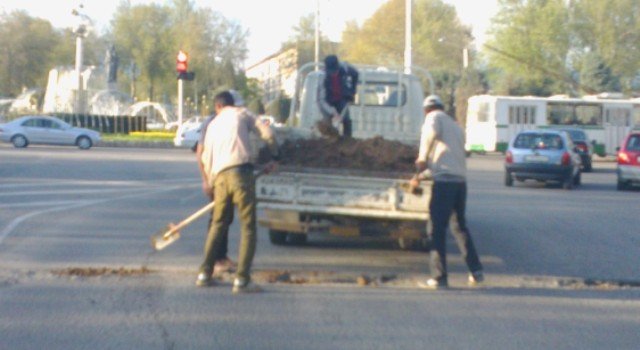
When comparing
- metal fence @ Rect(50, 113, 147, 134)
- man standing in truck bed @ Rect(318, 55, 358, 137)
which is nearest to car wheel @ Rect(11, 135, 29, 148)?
metal fence @ Rect(50, 113, 147, 134)

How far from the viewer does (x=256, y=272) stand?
10062 mm

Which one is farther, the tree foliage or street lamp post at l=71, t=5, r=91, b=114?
the tree foliage

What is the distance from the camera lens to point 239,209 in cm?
879

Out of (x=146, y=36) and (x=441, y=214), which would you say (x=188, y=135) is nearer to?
(x=441, y=214)

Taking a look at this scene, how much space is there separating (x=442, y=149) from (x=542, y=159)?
1571 cm

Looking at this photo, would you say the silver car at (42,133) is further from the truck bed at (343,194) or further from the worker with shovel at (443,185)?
the worker with shovel at (443,185)

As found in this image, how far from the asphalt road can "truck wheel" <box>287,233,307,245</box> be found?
14 centimetres

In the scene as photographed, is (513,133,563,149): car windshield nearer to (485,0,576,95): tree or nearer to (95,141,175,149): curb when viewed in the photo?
(95,141,175,149): curb

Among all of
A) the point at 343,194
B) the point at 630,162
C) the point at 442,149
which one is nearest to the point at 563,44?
the point at 630,162

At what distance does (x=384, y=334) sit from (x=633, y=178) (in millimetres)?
18178

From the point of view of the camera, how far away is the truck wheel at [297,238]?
12.1 m

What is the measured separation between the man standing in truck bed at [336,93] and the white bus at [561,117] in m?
31.3

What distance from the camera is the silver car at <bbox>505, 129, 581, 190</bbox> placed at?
24188 mm

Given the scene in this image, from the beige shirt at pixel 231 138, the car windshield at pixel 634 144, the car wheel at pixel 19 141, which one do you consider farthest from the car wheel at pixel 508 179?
the car wheel at pixel 19 141
